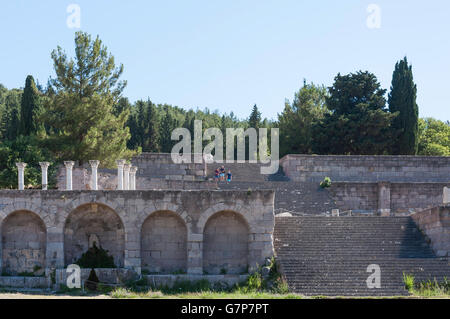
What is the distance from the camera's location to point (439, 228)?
75.4 feet

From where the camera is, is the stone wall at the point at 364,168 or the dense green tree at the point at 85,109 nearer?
the dense green tree at the point at 85,109

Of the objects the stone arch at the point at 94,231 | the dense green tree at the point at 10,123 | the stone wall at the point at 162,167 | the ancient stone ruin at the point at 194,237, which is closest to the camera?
the ancient stone ruin at the point at 194,237

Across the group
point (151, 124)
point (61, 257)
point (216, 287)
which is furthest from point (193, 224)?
point (151, 124)

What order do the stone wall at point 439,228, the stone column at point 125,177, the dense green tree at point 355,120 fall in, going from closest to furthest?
the stone wall at point 439,228
the stone column at point 125,177
the dense green tree at point 355,120

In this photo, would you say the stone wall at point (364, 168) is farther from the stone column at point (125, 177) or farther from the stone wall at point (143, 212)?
the stone wall at point (143, 212)

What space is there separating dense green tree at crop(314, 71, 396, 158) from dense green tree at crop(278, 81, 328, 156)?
1.24 metres

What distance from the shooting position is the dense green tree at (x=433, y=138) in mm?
45875

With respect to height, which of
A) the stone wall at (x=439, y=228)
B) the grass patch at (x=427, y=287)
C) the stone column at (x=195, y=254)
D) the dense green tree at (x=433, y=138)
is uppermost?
the dense green tree at (x=433, y=138)

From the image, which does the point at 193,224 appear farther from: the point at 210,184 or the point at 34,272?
the point at 210,184

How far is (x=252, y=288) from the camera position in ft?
73.6

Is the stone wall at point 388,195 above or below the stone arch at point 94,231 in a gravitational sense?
above

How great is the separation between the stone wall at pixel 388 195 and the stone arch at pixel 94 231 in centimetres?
1300

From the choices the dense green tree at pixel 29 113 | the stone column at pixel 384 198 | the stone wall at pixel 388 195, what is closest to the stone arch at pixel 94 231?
the dense green tree at pixel 29 113

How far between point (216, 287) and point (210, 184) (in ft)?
36.9
